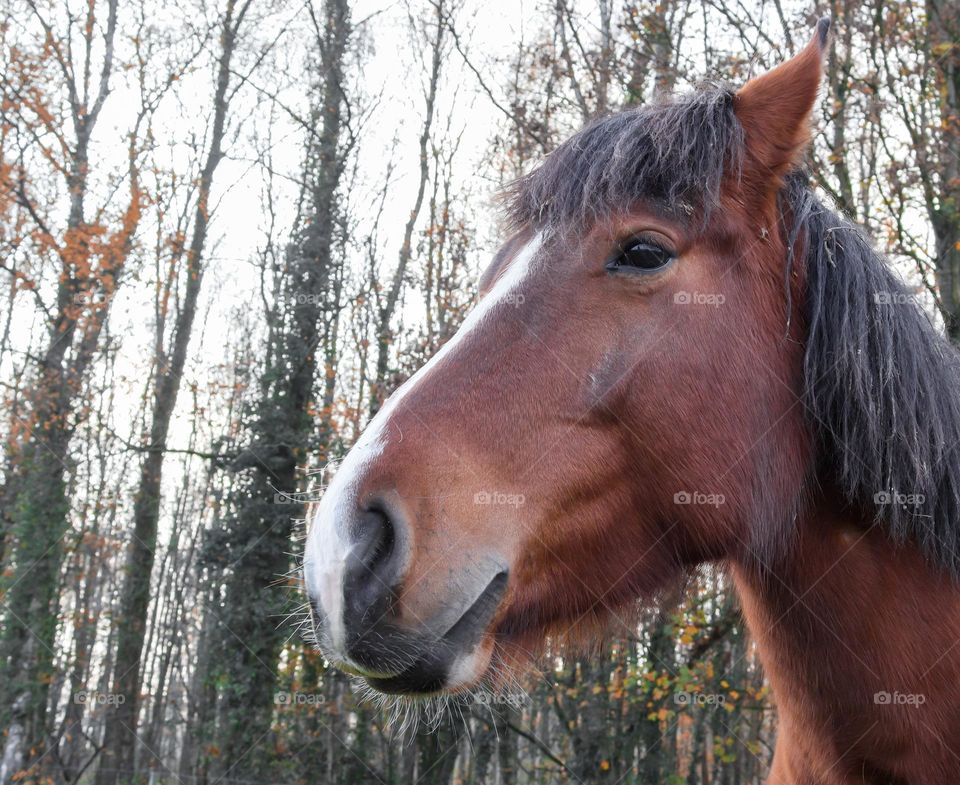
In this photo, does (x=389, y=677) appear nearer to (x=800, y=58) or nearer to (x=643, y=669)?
(x=800, y=58)

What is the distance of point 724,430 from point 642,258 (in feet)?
1.93

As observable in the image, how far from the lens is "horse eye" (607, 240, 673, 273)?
2359mm

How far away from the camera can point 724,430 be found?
92.4 inches

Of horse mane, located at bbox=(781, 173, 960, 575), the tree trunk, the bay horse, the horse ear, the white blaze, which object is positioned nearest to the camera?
the white blaze

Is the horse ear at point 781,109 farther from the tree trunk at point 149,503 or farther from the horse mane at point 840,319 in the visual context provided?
the tree trunk at point 149,503

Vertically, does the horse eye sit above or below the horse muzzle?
above

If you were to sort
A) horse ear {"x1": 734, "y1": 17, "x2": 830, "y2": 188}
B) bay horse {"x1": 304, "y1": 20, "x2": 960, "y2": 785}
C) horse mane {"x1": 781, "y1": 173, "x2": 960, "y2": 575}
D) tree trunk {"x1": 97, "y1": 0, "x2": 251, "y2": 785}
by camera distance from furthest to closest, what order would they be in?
tree trunk {"x1": 97, "y1": 0, "x2": 251, "y2": 785} < horse ear {"x1": 734, "y1": 17, "x2": 830, "y2": 188} < horse mane {"x1": 781, "y1": 173, "x2": 960, "y2": 575} < bay horse {"x1": 304, "y1": 20, "x2": 960, "y2": 785}

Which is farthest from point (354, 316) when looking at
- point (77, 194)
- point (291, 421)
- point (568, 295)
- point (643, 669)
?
point (568, 295)

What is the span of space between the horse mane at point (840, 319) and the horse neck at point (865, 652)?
0.11m

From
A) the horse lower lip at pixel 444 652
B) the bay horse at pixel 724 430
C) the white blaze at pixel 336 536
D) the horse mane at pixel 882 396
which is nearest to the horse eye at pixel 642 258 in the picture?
the bay horse at pixel 724 430

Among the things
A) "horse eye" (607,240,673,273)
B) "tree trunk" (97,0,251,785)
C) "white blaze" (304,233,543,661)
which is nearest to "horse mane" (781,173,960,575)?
"horse eye" (607,240,673,273)

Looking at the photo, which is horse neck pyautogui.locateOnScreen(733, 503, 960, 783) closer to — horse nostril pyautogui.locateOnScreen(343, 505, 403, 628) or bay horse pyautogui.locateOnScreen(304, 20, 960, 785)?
bay horse pyautogui.locateOnScreen(304, 20, 960, 785)

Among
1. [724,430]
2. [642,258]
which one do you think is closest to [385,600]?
[724,430]

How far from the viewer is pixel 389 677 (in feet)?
6.13
